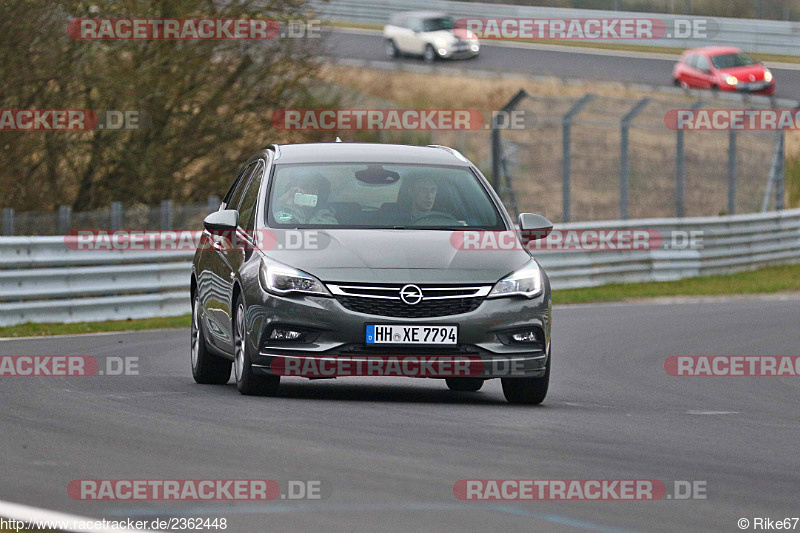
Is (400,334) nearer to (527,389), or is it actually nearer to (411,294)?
(411,294)

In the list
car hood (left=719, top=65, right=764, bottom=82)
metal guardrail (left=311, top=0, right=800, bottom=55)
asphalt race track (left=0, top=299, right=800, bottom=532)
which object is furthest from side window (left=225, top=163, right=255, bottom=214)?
metal guardrail (left=311, top=0, right=800, bottom=55)

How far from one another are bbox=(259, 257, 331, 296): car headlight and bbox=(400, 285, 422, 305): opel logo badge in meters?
0.44

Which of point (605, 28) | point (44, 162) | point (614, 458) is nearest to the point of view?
point (614, 458)

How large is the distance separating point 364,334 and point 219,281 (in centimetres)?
179

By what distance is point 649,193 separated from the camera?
4028cm

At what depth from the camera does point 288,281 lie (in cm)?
947

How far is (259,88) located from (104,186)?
3.32 m

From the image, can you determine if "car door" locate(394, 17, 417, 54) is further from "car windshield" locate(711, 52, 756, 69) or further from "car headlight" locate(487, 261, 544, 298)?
"car headlight" locate(487, 261, 544, 298)

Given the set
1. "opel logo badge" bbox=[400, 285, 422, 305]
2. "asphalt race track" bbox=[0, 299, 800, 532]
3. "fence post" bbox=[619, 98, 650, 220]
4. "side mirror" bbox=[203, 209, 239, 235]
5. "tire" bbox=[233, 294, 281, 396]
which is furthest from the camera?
"fence post" bbox=[619, 98, 650, 220]

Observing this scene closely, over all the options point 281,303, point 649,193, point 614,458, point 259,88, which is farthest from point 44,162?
point 649,193

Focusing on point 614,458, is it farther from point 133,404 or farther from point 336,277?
point 133,404

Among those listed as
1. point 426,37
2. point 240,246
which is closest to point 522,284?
point 240,246

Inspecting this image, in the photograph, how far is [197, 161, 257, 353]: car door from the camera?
1050 centimetres

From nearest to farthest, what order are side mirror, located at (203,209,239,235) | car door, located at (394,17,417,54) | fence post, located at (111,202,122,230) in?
side mirror, located at (203,209,239,235) < fence post, located at (111,202,122,230) < car door, located at (394,17,417,54)
